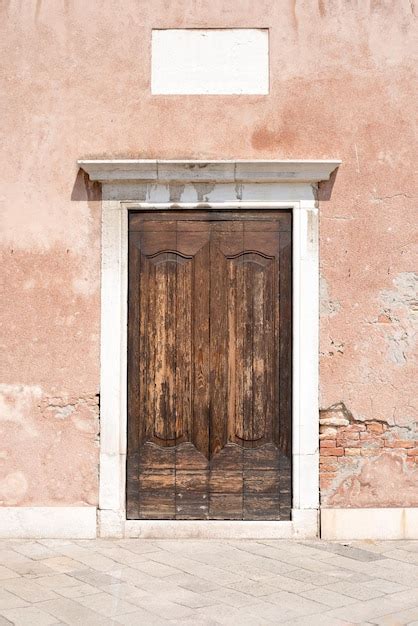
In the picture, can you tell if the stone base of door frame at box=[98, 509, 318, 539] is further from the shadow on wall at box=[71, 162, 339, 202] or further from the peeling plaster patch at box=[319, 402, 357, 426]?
the shadow on wall at box=[71, 162, 339, 202]

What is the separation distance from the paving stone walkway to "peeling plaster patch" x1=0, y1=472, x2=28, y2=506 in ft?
1.02

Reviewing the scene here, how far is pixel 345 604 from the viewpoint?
4.02 m

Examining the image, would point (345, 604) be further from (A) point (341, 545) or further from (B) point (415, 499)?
(B) point (415, 499)

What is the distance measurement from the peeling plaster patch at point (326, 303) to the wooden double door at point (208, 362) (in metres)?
0.24

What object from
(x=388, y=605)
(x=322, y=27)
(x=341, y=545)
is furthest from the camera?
(x=322, y=27)

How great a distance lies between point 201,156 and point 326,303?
146 centimetres

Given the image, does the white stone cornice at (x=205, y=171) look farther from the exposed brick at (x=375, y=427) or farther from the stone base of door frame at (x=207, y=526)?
the stone base of door frame at (x=207, y=526)

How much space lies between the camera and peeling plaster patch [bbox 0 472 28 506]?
18.2 ft

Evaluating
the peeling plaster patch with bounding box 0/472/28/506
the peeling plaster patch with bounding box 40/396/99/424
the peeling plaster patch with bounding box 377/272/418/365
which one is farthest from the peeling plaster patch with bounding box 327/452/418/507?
the peeling plaster patch with bounding box 0/472/28/506

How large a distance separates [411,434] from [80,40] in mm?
3912

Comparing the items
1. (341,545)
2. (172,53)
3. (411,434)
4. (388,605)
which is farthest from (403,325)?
(172,53)

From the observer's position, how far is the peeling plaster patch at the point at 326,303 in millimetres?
5586

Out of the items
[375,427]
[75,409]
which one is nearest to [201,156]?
[75,409]

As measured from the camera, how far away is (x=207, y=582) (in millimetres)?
4410
